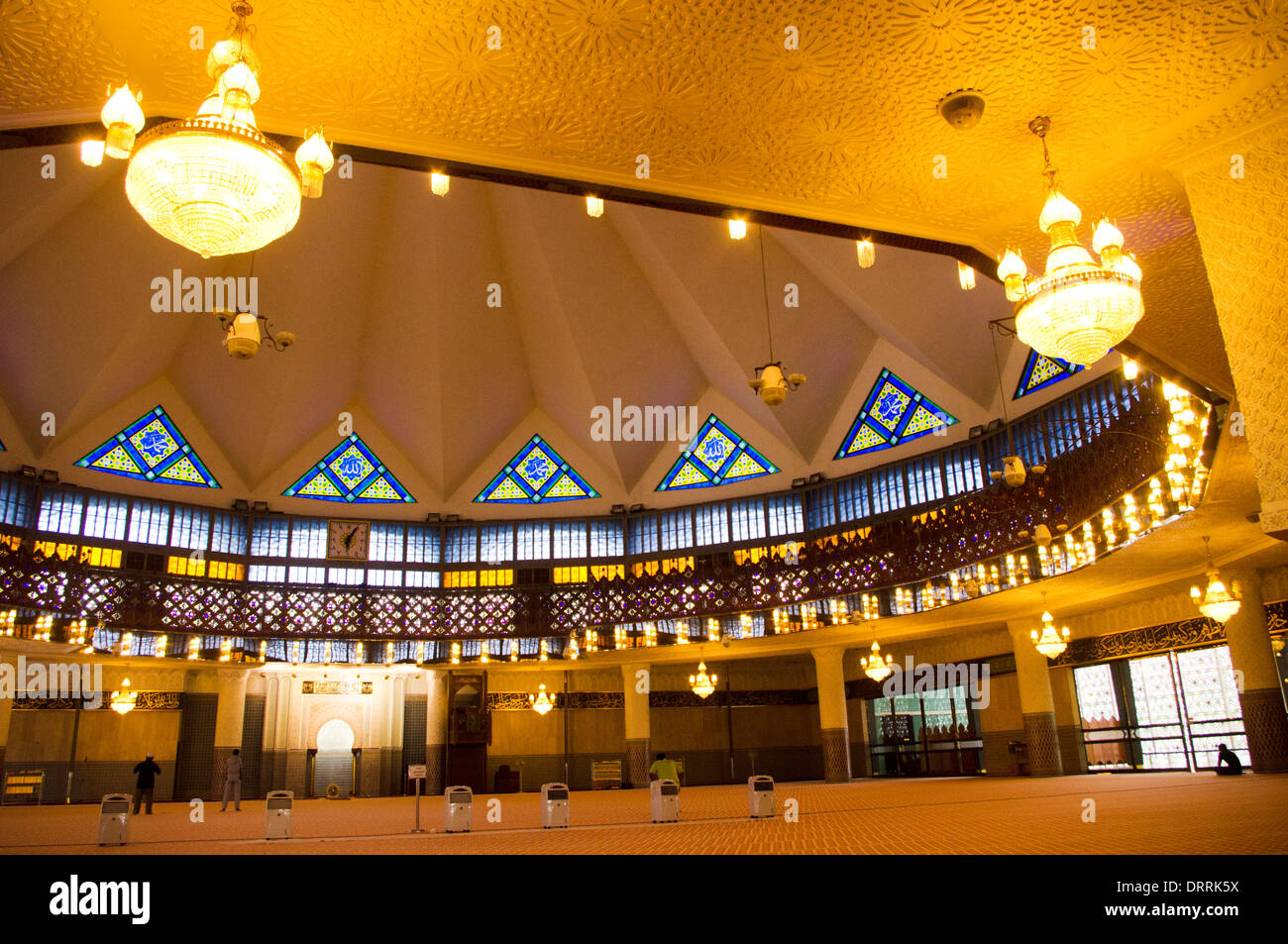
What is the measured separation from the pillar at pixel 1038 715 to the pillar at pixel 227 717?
22186 mm

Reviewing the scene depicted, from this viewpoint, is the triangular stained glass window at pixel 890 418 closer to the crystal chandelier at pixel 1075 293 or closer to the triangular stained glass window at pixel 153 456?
the crystal chandelier at pixel 1075 293

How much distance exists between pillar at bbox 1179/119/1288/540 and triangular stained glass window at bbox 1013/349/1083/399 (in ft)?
44.9

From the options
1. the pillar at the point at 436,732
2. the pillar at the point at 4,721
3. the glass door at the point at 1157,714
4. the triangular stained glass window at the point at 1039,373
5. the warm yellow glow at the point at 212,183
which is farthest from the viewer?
the pillar at the point at 436,732

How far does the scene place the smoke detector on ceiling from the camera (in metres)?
5.87

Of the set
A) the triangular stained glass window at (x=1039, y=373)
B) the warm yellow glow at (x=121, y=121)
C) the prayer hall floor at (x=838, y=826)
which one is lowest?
the prayer hall floor at (x=838, y=826)

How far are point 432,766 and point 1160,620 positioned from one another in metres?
20.7

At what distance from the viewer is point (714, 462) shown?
91.7 feet

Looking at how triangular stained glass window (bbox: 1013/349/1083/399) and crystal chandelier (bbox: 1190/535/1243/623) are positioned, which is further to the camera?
triangular stained glass window (bbox: 1013/349/1083/399)

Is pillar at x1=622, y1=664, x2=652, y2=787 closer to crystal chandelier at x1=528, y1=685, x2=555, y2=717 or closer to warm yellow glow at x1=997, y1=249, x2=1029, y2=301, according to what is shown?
crystal chandelier at x1=528, y1=685, x2=555, y2=717

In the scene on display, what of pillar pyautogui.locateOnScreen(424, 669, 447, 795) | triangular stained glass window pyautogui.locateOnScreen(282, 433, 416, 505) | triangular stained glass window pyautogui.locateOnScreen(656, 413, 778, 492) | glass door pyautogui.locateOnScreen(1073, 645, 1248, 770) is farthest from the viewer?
triangular stained glass window pyautogui.locateOnScreen(282, 433, 416, 505)

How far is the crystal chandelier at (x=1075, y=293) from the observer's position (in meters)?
6.19

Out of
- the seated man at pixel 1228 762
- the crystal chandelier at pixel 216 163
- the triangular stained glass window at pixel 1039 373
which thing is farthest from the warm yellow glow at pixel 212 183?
the seated man at pixel 1228 762

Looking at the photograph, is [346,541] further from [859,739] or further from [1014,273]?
[1014,273]

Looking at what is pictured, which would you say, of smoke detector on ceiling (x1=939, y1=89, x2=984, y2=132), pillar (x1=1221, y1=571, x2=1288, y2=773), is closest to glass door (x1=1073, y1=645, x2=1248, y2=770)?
pillar (x1=1221, y1=571, x2=1288, y2=773)
